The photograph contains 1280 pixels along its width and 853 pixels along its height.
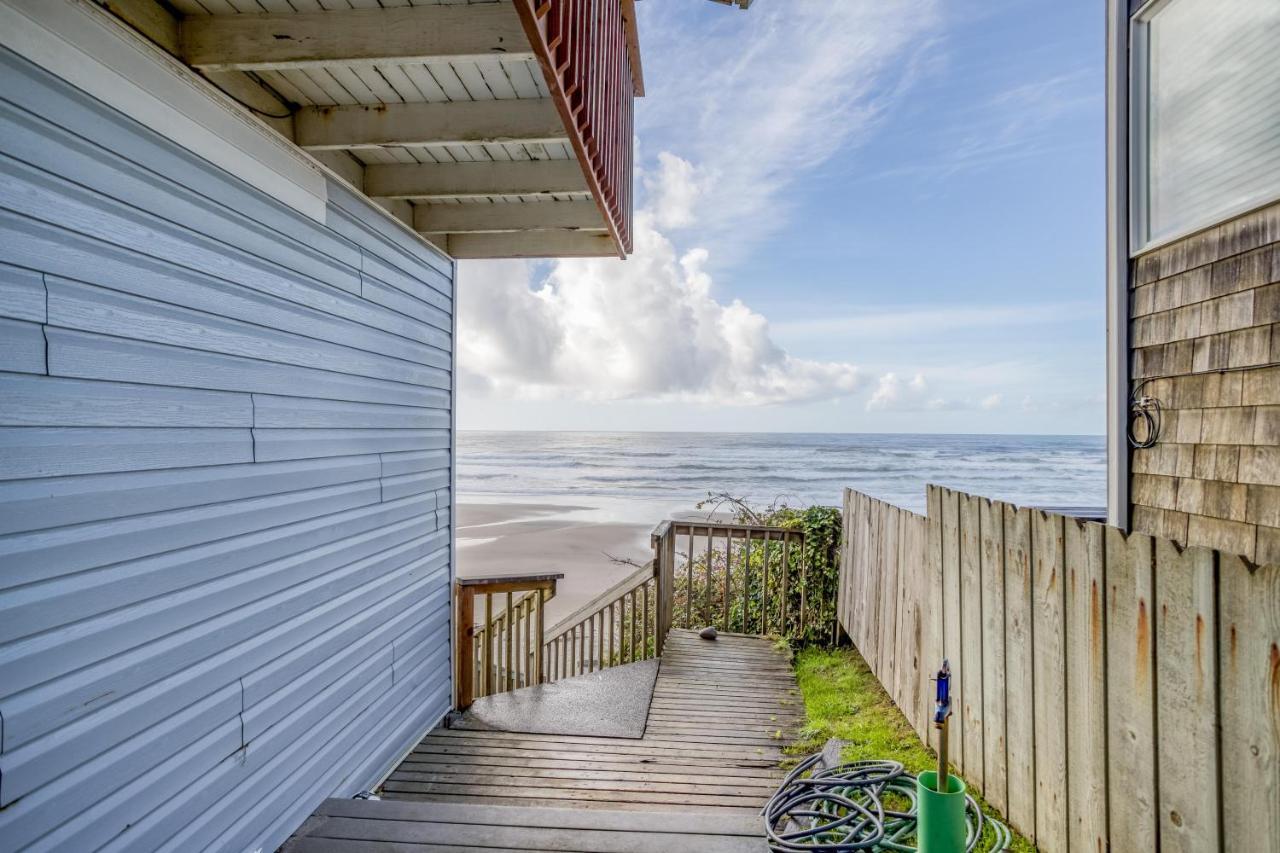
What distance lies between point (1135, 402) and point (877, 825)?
7.96 ft

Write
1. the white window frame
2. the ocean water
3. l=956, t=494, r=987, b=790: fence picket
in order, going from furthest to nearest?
1. the ocean water
2. the white window frame
3. l=956, t=494, r=987, b=790: fence picket

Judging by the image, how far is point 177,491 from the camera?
2012 mm

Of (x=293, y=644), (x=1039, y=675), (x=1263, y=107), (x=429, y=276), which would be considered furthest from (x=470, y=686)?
(x=1263, y=107)

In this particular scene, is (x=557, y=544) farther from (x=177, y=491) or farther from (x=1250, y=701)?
(x=1250, y=701)

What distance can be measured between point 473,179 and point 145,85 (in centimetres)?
134

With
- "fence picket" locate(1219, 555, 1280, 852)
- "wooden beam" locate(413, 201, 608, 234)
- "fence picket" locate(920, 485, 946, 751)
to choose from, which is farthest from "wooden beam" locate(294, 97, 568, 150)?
"fence picket" locate(920, 485, 946, 751)

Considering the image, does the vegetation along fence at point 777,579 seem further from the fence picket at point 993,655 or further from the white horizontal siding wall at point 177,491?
the fence picket at point 993,655

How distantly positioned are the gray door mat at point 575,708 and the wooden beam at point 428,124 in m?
3.14

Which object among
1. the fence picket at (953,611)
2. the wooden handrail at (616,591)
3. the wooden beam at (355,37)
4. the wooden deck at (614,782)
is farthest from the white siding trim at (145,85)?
the wooden handrail at (616,591)

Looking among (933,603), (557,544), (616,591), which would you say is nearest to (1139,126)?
(933,603)

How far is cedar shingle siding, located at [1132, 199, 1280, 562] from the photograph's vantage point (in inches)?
98.7

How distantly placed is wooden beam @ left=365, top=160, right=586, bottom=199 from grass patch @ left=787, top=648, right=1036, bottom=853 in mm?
2983

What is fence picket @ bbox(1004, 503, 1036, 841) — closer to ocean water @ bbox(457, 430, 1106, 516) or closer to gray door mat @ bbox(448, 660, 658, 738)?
gray door mat @ bbox(448, 660, 658, 738)

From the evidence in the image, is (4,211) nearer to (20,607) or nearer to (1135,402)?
(20,607)
